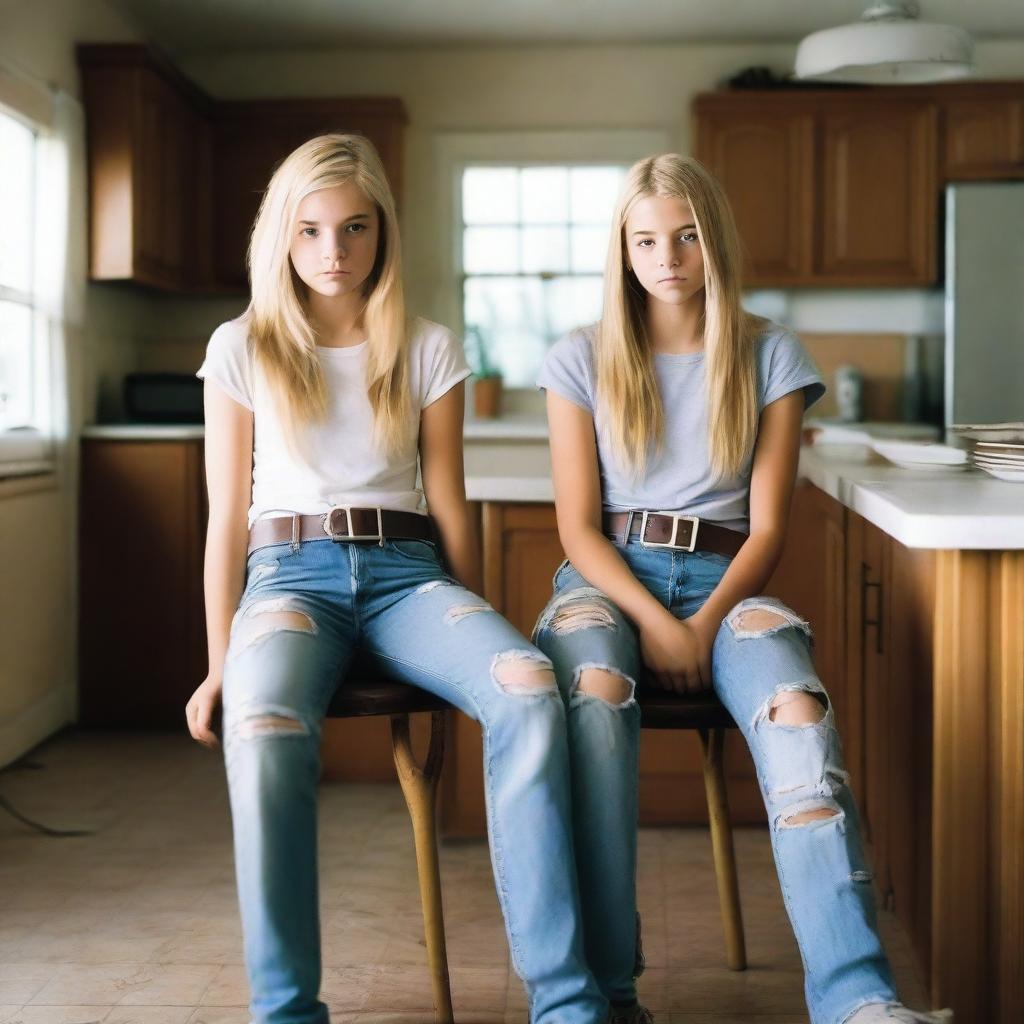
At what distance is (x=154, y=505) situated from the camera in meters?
3.82

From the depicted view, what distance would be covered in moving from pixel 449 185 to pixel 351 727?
9.44 ft

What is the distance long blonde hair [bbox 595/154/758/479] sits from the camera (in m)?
1.84

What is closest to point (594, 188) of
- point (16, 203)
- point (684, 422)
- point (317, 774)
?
point (16, 203)

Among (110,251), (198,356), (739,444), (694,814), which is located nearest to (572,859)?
(739,444)

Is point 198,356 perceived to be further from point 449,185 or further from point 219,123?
point 449,185

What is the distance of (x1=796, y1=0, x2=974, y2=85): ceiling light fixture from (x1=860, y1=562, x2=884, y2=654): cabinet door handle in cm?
134

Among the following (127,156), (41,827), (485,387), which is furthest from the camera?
(485,387)

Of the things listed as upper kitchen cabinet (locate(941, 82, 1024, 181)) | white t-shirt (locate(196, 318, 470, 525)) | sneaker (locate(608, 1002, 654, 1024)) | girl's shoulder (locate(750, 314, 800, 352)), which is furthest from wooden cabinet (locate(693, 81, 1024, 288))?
sneaker (locate(608, 1002, 654, 1024))

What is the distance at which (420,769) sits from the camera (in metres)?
1.73

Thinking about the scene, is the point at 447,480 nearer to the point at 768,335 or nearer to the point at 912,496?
the point at 768,335

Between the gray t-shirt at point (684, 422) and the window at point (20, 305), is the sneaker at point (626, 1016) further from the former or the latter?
the window at point (20, 305)

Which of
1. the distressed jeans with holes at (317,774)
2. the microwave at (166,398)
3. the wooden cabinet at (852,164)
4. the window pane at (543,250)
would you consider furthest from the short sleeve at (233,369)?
the window pane at (543,250)

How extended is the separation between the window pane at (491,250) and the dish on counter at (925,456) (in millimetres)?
3203

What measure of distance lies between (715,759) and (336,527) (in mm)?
673
